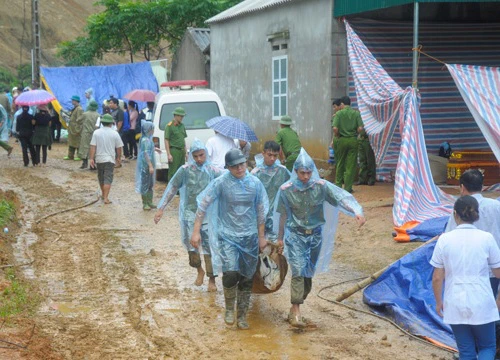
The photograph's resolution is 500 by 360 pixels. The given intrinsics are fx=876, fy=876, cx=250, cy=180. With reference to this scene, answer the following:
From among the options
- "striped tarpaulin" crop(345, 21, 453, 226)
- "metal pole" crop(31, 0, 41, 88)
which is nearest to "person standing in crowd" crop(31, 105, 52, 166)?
"striped tarpaulin" crop(345, 21, 453, 226)

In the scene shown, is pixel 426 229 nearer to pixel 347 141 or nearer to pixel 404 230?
pixel 404 230

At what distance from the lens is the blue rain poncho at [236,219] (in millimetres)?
7863

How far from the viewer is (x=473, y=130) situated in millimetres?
17234

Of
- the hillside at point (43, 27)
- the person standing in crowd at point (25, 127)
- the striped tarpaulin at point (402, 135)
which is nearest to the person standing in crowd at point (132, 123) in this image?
the person standing in crowd at point (25, 127)

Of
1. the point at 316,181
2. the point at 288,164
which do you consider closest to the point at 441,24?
the point at 288,164

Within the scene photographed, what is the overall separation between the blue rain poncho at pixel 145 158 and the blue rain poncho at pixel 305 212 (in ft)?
22.6

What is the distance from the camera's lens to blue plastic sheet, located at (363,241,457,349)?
7.78 m

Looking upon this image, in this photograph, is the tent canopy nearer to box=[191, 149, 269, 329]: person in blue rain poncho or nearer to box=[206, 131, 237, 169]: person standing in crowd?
box=[206, 131, 237, 169]: person standing in crowd

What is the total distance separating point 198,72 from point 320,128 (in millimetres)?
11730

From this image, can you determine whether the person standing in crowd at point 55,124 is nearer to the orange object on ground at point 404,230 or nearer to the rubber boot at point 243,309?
the orange object on ground at point 404,230

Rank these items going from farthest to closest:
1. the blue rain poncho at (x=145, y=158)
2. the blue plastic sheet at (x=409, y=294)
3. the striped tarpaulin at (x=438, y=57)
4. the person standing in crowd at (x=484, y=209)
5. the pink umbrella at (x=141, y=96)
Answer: the pink umbrella at (x=141, y=96), the striped tarpaulin at (x=438, y=57), the blue rain poncho at (x=145, y=158), the blue plastic sheet at (x=409, y=294), the person standing in crowd at (x=484, y=209)

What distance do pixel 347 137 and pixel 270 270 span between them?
690 cm

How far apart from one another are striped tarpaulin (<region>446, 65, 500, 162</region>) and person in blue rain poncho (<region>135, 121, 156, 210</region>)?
5.18m

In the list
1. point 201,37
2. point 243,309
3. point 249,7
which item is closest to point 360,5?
point 249,7
